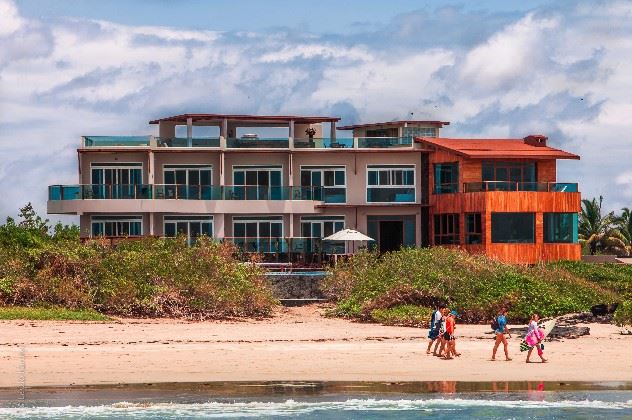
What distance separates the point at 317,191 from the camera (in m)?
64.4

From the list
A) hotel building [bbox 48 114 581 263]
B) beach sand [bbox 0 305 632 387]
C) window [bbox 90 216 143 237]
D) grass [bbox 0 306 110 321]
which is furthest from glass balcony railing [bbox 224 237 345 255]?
grass [bbox 0 306 110 321]

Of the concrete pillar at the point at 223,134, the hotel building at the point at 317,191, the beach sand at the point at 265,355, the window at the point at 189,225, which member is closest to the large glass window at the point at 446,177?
the hotel building at the point at 317,191

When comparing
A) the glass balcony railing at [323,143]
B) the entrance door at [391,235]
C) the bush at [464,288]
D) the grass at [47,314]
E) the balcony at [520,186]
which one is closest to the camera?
the grass at [47,314]

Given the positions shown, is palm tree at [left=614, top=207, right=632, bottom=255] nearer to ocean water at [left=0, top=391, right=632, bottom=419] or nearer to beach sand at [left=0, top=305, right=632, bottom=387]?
beach sand at [left=0, top=305, right=632, bottom=387]

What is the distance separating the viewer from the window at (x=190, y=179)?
6319cm

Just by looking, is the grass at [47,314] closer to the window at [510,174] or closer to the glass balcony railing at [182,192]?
the glass balcony railing at [182,192]

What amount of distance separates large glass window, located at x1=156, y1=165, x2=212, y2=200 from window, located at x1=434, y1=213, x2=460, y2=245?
431 inches

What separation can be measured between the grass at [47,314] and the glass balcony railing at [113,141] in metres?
18.0

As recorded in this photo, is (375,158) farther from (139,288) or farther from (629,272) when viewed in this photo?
(139,288)

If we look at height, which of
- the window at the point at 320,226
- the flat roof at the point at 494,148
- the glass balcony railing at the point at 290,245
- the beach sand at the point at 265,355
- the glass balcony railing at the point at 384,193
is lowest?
the beach sand at the point at 265,355

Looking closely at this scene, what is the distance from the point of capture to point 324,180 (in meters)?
64.7

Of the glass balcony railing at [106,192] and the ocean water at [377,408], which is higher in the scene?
the glass balcony railing at [106,192]

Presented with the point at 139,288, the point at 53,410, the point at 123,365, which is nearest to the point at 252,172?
the point at 139,288

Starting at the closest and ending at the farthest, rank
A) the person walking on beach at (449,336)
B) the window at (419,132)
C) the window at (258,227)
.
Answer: the person walking on beach at (449,336)
the window at (258,227)
the window at (419,132)
